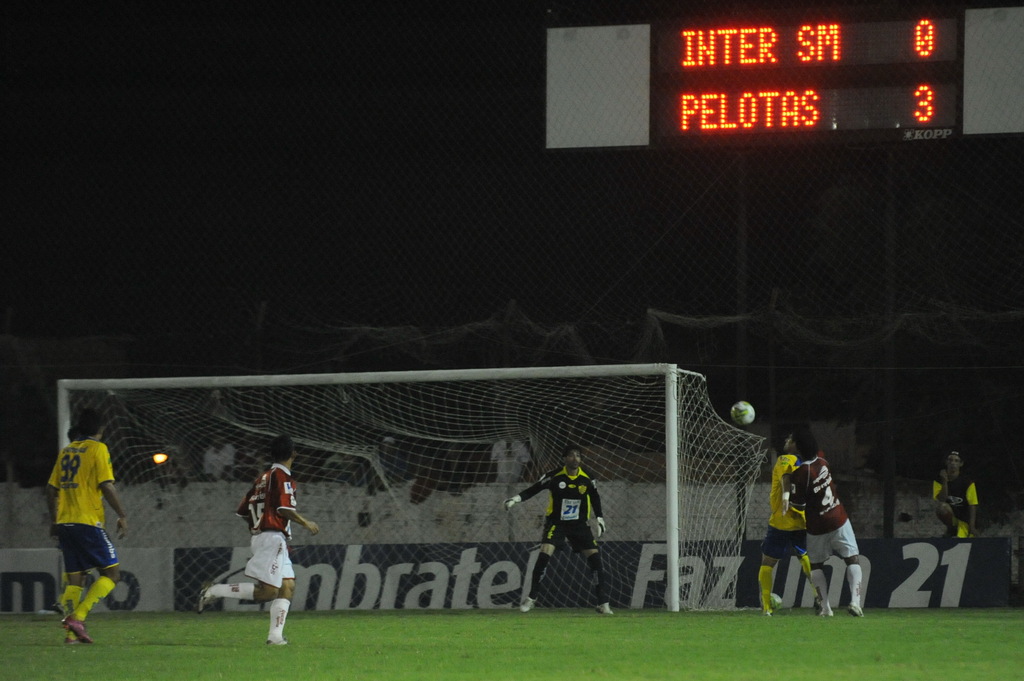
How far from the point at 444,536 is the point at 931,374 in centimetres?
638

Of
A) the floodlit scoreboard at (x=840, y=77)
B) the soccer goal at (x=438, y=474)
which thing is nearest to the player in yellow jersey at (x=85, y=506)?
the soccer goal at (x=438, y=474)

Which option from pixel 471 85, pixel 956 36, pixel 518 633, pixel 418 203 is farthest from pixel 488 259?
pixel 518 633

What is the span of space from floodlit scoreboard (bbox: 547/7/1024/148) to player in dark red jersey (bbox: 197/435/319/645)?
585 cm

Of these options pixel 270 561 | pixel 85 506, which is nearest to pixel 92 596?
pixel 85 506

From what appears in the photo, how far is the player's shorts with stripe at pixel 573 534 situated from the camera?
44.0 feet

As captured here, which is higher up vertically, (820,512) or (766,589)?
(820,512)

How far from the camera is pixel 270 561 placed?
952cm

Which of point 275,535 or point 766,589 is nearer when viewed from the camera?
point 275,535

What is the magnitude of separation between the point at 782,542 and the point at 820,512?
62 centimetres

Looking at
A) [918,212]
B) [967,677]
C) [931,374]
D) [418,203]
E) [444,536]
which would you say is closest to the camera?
[967,677]

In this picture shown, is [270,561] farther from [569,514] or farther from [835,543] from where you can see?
[835,543]

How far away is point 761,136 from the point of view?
13.5 meters

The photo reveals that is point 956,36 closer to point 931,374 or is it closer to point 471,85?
point 931,374

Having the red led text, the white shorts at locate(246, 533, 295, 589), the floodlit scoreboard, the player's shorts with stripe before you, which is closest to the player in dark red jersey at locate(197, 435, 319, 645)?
the white shorts at locate(246, 533, 295, 589)
